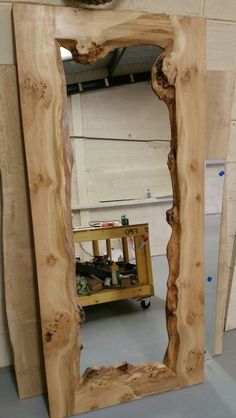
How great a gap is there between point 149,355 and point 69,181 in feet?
3.09

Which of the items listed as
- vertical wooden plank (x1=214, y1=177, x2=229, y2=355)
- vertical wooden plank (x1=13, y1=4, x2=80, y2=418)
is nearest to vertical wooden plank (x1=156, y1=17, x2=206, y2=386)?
vertical wooden plank (x1=214, y1=177, x2=229, y2=355)

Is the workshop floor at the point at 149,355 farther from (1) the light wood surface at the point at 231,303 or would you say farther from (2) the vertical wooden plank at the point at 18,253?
(1) the light wood surface at the point at 231,303

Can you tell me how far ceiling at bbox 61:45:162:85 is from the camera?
1.35 meters

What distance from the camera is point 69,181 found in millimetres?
1351

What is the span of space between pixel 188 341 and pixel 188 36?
1377 mm

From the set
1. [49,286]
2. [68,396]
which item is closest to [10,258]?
[49,286]

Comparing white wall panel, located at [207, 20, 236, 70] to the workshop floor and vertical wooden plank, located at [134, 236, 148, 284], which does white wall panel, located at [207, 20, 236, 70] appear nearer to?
the workshop floor

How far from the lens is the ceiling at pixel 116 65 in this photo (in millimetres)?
1349

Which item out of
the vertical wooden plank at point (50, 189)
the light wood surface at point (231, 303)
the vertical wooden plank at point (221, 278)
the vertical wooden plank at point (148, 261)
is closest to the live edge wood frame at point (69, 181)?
the vertical wooden plank at point (50, 189)

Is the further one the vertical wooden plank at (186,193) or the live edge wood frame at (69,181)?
the vertical wooden plank at (186,193)

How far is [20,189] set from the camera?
1428 mm

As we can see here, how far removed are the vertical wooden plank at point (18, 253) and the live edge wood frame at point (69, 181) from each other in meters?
0.13

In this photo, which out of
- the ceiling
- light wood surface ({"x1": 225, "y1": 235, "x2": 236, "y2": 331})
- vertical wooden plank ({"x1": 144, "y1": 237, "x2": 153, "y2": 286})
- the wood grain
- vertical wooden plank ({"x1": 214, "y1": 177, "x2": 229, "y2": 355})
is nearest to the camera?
the ceiling

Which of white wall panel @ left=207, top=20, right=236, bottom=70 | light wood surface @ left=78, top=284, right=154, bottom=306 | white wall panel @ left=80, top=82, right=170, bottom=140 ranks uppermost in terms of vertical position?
white wall panel @ left=207, top=20, right=236, bottom=70
